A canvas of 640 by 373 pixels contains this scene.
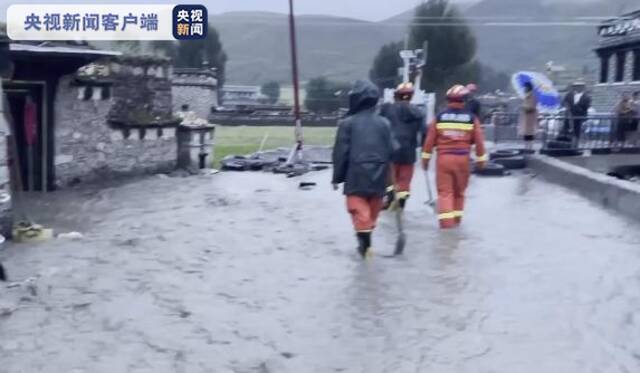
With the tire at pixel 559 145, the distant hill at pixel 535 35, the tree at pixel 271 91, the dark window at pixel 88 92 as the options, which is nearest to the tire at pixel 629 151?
the tire at pixel 559 145

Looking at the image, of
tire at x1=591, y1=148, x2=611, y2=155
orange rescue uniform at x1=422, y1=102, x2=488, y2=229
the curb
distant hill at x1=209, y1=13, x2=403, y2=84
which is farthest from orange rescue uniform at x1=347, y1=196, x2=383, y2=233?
distant hill at x1=209, y1=13, x2=403, y2=84

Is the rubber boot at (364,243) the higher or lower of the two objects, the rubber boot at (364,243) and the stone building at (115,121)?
the lower

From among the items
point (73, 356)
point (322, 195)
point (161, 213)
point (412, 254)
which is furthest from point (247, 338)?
point (322, 195)

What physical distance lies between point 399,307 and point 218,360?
6.64 ft

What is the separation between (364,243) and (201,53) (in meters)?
62.4

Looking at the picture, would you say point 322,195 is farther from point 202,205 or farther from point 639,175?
point 639,175

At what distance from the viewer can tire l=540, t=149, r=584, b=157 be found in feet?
69.7

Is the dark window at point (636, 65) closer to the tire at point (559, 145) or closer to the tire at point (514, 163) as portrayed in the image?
the tire at point (559, 145)

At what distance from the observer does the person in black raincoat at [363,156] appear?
9719 millimetres

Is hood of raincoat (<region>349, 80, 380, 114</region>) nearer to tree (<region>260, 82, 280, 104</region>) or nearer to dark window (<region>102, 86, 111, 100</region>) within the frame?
dark window (<region>102, 86, 111, 100</region>)

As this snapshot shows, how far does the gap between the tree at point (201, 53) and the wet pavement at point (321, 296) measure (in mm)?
55588

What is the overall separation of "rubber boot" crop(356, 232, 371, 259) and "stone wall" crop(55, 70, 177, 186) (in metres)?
8.64

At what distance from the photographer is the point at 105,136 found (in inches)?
734

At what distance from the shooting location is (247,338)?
704cm
